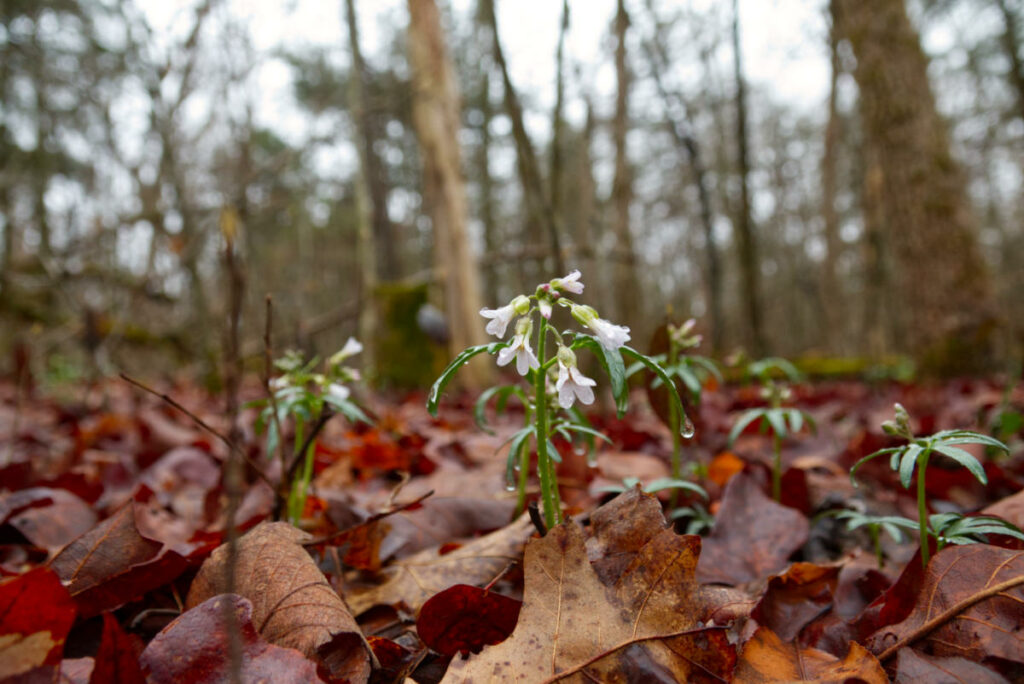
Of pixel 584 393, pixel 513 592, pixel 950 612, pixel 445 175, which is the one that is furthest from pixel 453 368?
pixel 445 175

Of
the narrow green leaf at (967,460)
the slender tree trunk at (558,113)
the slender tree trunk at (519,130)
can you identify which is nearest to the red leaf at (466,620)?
the narrow green leaf at (967,460)

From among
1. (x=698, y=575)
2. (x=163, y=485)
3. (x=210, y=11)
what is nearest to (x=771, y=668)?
(x=698, y=575)

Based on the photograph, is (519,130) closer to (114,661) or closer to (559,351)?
(559,351)

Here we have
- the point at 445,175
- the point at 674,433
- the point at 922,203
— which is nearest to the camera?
the point at 674,433

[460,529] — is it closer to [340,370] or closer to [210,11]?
[340,370]

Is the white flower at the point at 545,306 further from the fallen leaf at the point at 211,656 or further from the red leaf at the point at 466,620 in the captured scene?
the fallen leaf at the point at 211,656

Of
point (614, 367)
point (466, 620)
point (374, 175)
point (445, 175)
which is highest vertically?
point (374, 175)

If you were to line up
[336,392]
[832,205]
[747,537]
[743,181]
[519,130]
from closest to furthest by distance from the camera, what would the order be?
[747,537], [336,392], [519,130], [743,181], [832,205]
